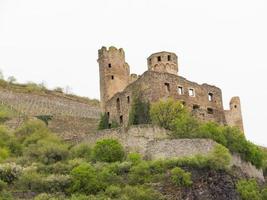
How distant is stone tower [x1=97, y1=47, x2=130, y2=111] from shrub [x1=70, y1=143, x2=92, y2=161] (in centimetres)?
894

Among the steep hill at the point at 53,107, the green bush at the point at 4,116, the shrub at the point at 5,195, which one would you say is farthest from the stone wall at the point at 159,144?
the green bush at the point at 4,116

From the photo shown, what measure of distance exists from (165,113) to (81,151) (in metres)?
6.32

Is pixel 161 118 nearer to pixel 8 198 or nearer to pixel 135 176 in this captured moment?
pixel 135 176

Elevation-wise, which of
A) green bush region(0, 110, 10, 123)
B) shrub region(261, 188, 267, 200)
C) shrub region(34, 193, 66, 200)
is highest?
green bush region(0, 110, 10, 123)

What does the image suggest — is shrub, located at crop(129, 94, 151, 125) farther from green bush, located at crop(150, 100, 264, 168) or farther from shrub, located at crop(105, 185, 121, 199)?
shrub, located at crop(105, 185, 121, 199)

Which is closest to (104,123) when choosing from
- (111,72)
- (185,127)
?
(111,72)

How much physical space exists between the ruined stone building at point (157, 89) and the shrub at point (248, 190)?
9338 mm

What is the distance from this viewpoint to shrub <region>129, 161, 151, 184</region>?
4469cm

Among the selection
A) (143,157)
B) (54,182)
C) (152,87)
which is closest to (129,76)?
(152,87)

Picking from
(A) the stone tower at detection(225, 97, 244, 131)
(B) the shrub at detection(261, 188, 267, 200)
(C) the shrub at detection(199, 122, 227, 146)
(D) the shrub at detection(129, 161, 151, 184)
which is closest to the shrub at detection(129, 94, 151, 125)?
(C) the shrub at detection(199, 122, 227, 146)

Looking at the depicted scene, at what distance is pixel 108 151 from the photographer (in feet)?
156

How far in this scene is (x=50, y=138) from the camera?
54.3m

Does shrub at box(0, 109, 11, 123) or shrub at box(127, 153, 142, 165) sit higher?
shrub at box(0, 109, 11, 123)

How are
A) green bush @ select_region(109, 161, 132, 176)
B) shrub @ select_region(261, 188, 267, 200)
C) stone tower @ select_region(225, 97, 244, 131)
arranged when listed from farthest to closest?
stone tower @ select_region(225, 97, 244, 131)
shrub @ select_region(261, 188, 267, 200)
green bush @ select_region(109, 161, 132, 176)
